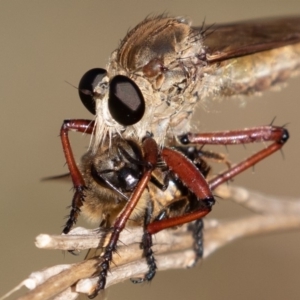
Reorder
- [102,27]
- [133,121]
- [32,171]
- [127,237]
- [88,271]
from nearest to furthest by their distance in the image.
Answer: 1. [88,271]
2. [127,237]
3. [133,121]
4. [32,171]
5. [102,27]

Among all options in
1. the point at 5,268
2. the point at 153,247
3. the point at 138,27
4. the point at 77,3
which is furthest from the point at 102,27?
the point at 153,247

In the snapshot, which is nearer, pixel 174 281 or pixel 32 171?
pixel 174 281

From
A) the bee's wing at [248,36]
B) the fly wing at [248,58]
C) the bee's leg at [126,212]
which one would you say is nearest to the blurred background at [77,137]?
the fly wing at [248,58]

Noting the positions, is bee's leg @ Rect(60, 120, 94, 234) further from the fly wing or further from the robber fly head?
the fly wing

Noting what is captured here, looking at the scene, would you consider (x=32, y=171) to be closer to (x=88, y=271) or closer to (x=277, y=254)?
(x=277, y=254)

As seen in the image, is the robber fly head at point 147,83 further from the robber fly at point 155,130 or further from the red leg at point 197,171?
the red leg at point 197,171

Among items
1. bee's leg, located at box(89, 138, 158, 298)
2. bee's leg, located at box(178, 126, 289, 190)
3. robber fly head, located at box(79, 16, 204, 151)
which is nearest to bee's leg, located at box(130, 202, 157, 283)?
bee's leg, located at box(89, 138, 158, 298)
